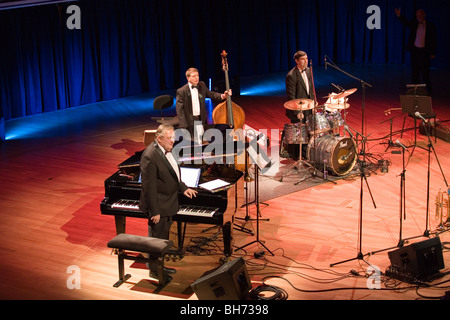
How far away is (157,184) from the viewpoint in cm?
552

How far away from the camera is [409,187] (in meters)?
7.70

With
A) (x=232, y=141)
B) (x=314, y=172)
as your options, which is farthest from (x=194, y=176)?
(x=314, y=172)

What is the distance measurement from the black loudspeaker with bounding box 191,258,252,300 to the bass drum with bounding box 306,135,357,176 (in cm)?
322

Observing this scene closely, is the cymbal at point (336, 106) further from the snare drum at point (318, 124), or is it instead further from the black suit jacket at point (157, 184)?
the black suit jacket at point (157, 184)

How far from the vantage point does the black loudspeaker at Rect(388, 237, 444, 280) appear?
532 centimetres

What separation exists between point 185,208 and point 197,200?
0.15m

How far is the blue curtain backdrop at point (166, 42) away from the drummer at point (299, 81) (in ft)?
19.6

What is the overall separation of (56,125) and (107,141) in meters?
1.82

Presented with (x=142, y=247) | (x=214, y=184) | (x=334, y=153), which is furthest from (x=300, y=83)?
(x=142, y=247)

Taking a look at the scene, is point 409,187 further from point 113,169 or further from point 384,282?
point 113,169

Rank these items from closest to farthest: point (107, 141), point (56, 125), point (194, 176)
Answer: point (194, 176)
point (107, 141)
point (56, 125)

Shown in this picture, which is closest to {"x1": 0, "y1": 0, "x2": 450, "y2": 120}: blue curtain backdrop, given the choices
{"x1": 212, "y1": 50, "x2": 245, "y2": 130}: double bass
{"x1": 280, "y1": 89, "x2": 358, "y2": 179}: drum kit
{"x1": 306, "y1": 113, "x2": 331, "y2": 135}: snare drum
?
{"x1": 212, "y1": 50, "x2": 245, "y2": 130}: double bass

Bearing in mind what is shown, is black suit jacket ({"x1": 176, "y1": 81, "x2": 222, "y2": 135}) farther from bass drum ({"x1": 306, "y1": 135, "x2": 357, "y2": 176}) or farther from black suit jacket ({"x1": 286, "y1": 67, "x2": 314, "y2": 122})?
bass drum ({"x1": 306, "y1": 135, "x2": 357, "y2": 176})

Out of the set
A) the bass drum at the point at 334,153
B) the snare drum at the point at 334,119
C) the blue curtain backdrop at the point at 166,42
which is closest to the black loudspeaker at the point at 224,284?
the bass drum at the point at 334,153
